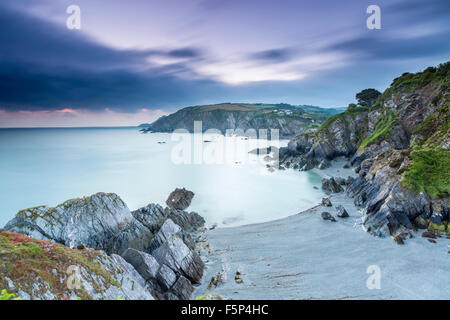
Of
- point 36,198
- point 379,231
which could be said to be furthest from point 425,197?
point 36,198

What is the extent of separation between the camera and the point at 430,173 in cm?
2347

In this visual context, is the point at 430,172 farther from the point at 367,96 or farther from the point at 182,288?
the point at 367,96

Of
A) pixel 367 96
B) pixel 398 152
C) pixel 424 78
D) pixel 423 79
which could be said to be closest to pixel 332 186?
pixel 398 152

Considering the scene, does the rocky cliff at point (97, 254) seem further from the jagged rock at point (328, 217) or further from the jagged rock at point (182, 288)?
the jagged rock at point (328, 217)

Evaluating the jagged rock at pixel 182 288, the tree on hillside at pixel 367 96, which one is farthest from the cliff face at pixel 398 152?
the jagged rock at pixel 182 288

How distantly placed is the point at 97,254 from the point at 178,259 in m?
5.84

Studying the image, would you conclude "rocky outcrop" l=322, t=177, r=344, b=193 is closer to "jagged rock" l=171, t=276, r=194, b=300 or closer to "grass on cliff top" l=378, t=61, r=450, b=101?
"jagged rock" l=171, t=276, r=194, b=300

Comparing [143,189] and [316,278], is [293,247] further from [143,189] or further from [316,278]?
[143,189]

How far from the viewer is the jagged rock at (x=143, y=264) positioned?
14.8m

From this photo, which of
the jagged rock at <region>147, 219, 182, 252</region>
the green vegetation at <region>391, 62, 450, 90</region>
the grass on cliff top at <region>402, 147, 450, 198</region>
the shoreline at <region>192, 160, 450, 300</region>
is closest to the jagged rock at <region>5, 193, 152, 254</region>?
the jagged rock at <region>147, 219, 182, 252</region>

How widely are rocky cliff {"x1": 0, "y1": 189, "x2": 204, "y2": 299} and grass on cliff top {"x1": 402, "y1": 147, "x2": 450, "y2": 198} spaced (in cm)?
2245

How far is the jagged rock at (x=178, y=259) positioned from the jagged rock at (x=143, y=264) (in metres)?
1.04

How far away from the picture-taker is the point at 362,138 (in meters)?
59.8
